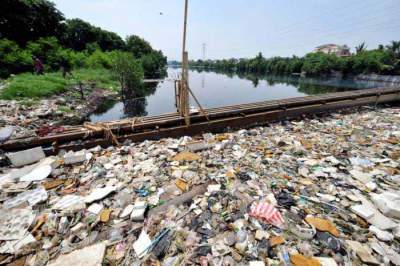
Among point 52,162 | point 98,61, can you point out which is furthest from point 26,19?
point 52,162

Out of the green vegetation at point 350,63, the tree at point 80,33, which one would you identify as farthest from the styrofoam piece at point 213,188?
the tree at point 80,33

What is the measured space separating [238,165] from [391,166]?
2.49 m

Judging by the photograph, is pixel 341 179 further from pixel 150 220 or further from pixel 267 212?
pixel 150 220

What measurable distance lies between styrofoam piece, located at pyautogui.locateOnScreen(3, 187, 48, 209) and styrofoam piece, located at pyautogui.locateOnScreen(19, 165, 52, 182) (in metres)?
0.30

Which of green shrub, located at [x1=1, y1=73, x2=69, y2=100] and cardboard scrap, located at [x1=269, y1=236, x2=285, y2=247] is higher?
green shrub, located at [x1=1, y1=73, x2=69, y2=100]

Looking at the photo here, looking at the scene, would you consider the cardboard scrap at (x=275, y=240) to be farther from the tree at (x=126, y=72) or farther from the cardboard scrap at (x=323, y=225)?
the tree at (x=126, y=72)

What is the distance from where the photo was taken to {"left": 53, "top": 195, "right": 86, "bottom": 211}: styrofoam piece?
6.34 ft

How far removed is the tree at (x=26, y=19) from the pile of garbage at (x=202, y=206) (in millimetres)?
20465

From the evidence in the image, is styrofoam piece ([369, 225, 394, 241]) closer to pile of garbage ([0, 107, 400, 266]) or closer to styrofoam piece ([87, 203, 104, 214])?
pile of garbage ([0, 107, 400, 266])

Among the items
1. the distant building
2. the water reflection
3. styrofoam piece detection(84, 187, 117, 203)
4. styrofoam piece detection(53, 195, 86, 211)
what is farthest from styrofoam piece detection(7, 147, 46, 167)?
the distant building

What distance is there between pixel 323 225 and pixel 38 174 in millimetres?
3627

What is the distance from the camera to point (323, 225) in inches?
70.7

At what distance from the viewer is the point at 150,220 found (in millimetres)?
1851

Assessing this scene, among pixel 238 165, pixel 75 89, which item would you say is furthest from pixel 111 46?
pixel 238 165
